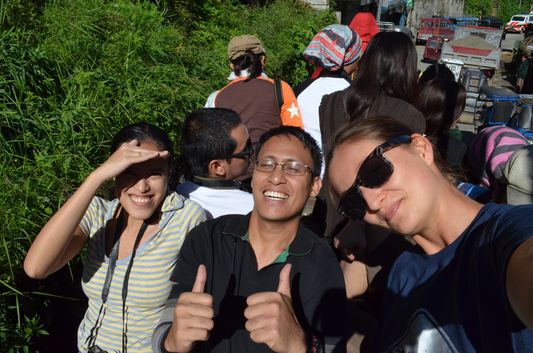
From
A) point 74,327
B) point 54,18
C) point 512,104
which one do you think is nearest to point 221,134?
point 74,327

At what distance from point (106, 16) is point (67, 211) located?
12.5 ft

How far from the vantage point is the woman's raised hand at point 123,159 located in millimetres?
1808

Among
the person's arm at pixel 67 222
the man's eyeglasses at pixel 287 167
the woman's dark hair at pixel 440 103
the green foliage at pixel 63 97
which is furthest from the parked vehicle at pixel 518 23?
the person's arm at pixel 67 222

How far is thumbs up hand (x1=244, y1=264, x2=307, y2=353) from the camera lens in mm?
1309

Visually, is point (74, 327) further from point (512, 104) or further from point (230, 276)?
point (512, 104)

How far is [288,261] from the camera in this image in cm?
164

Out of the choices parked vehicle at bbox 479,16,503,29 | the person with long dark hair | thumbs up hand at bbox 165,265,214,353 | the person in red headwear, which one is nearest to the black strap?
thumbs up hand at bbox 165,265,214,353

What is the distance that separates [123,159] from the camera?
1.84 m

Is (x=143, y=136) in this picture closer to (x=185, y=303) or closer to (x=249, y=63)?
(x=185, y=303)

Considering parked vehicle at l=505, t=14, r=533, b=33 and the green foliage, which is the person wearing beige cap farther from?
parked vehicle at l=505, t=14, r=533, b=33

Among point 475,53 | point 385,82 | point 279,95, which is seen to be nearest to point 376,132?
point 385,82

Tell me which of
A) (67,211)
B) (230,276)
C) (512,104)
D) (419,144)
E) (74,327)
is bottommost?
(74,327)

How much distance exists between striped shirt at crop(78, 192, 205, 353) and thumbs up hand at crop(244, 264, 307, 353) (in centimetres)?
70

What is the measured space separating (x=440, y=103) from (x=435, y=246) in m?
2.29
